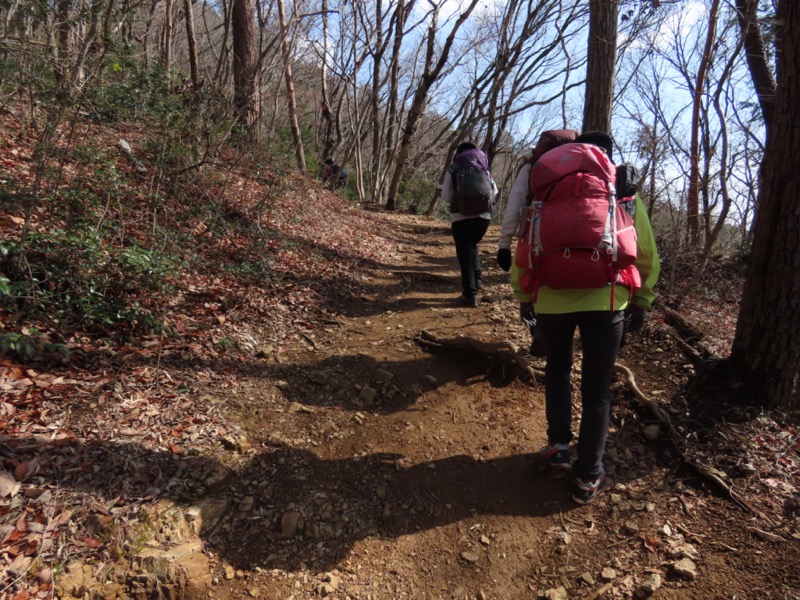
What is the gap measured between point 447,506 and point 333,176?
11.7 meters

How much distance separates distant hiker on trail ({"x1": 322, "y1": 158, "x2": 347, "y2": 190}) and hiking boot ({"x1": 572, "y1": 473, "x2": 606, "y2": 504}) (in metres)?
11.1

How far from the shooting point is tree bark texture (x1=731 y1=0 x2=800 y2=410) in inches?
107

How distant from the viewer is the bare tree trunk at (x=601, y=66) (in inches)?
233

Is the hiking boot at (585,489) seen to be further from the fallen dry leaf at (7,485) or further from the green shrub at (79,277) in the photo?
the green shrub at (79,277)

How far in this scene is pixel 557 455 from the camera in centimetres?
270

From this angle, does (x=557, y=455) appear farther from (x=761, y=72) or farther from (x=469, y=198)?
(x=761, y=72)

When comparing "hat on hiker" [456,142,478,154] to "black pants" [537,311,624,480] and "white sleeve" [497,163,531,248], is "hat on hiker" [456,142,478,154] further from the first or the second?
"black pants" [537,311,624,480]

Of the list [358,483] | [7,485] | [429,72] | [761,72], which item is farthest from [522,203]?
[429,72]

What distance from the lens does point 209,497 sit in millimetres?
2512

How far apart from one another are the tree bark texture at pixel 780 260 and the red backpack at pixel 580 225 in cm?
118

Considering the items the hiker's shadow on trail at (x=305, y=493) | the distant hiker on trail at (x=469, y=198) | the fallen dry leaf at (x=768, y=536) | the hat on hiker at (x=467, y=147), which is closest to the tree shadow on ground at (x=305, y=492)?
the hiker's shadow on trail at (x=305, y=493)

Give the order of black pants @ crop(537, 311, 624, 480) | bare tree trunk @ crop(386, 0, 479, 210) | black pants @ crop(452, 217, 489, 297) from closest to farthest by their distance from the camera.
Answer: black pants @ crop(537, 311, 624, 480) → black pants @ crop(452, 217, 489, 297) → bare tree trunk @ crop(386, 0, 479, 210)

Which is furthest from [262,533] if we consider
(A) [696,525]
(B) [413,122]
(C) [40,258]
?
(B) [413,122]

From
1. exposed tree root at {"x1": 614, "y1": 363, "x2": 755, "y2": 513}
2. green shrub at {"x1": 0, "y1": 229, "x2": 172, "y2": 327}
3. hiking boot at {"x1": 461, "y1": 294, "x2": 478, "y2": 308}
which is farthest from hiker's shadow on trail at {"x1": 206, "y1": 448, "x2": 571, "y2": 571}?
hiking boot at {"x1": 461, "y1": 294, "x2": 478, "y2": 308}
